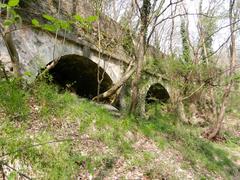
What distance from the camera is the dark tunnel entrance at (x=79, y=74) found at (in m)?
7.07

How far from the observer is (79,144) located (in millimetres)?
4066

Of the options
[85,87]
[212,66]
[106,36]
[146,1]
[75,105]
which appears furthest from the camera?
[212,66]

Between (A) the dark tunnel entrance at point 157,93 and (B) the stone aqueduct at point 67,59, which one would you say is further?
(A) the dark tunnel entrance at point 157,93

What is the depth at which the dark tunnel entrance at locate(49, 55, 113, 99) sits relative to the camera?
707cm

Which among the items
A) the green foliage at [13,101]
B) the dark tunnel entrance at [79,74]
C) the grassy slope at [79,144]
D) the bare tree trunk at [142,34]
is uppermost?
the bare tree trunk at [142,34]

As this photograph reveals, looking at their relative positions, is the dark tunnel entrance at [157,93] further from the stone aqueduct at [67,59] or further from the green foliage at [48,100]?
the green foliage at [48,100]

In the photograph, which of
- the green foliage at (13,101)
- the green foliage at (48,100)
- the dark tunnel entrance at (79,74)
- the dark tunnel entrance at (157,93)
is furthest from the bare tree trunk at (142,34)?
the dark tunnel entrance at (157,93)

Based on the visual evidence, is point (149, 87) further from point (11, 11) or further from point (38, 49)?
point (11, 11)

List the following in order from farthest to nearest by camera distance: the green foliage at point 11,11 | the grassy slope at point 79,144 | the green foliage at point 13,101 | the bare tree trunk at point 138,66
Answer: the bare tree trunk at point 138,66 → the green foliage at point 13,101 → the grassy slope at point 79,144 → the green foliage at point 11,11

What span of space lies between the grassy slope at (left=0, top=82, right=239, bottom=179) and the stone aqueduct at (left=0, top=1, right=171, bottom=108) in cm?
61

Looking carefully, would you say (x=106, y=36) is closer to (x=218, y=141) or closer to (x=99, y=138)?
(x=99, y=138)

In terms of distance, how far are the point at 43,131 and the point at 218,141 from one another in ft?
24.1

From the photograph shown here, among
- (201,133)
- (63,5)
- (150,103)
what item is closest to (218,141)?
(201,133)

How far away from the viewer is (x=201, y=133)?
9.70m
